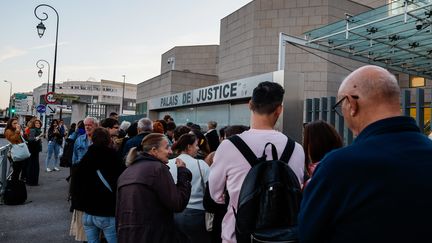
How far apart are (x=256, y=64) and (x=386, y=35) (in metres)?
10.2

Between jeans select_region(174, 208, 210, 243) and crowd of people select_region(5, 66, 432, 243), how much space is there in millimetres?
10

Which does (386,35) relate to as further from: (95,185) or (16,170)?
(16,170)

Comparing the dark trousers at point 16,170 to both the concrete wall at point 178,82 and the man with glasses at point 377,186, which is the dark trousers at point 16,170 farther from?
the concrete wall at point 178,82

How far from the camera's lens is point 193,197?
371cm

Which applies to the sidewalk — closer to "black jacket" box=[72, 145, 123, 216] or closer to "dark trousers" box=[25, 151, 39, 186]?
"dark trousers" box=[25, 151, 39, 186]

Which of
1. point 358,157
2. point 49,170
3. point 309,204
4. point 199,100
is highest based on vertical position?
point 199,100

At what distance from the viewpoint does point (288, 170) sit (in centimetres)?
206

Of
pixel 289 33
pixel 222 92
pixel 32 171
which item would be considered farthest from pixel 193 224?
pixel 289 33

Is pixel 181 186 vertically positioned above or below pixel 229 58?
below

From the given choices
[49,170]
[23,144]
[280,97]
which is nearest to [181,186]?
[280,97]

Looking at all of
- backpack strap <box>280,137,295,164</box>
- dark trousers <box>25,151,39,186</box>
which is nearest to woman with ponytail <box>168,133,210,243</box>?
backpack strap <box>280,137,295,164</box>

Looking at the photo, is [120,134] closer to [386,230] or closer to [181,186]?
[181,186]

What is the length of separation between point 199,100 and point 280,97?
8.44 meters

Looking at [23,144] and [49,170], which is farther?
[49,170]
